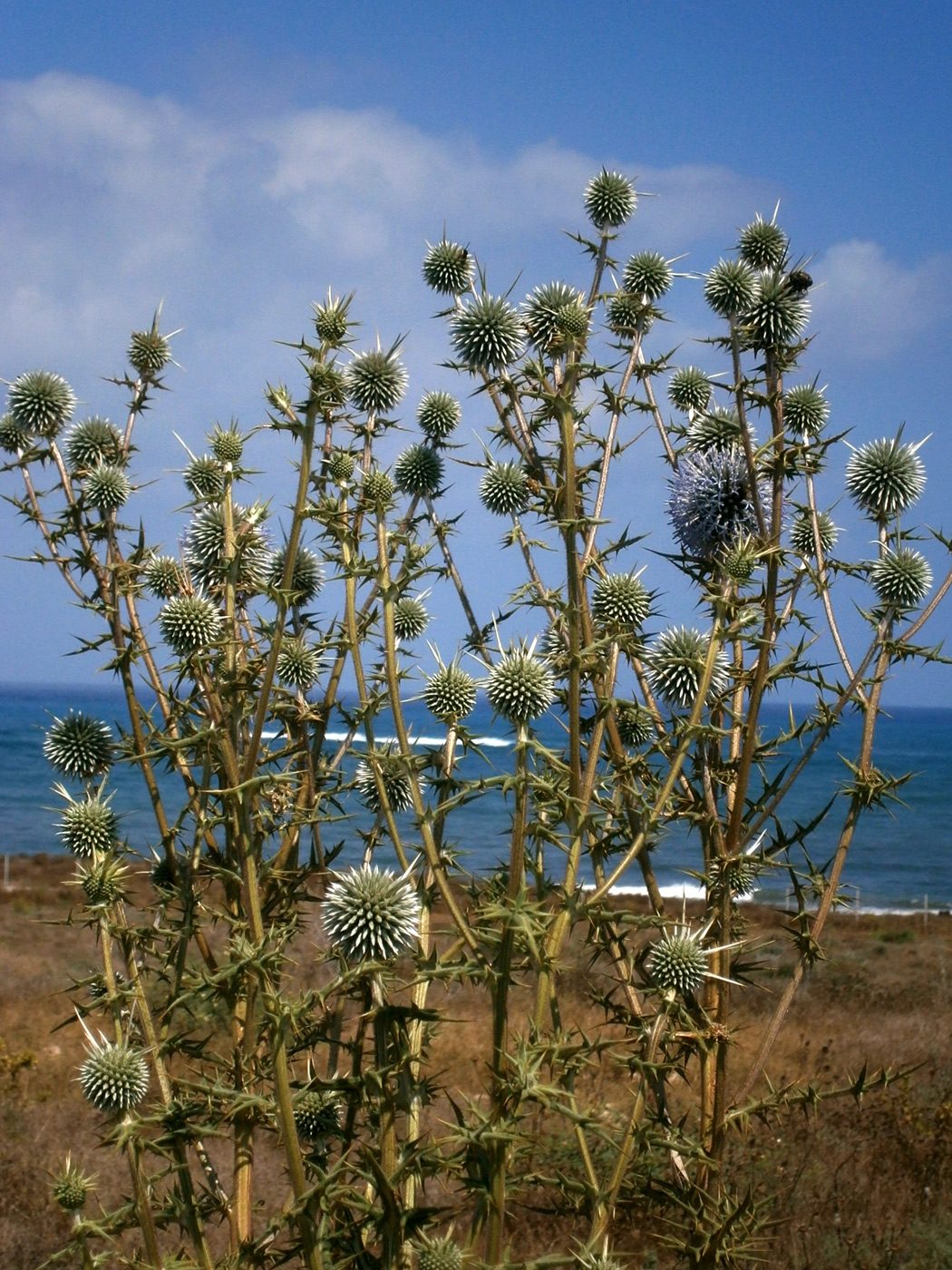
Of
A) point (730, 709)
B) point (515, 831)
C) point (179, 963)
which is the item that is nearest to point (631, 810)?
point (515, 831)

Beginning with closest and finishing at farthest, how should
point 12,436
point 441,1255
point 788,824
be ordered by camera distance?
point 441,1255
point 12,436
point 788,824

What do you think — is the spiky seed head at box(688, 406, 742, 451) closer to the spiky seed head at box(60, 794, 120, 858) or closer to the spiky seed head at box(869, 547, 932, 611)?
the spiky seed head at box(869, 547, 932, 611)

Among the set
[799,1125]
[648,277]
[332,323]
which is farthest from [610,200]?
[799,1125]

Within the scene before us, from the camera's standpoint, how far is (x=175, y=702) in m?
3.51

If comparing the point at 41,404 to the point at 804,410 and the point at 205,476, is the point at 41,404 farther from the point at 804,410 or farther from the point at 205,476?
the point at 804,410

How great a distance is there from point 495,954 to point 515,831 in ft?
1.22

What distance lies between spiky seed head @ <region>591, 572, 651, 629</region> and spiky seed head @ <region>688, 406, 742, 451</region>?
2.20 ft

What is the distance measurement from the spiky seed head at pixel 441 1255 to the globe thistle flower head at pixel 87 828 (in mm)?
1496

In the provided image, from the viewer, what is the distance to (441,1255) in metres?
2.73

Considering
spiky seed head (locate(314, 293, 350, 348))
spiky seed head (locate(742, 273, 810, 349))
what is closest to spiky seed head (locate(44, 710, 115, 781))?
spiky seed head (locate(314, 293, 350, 348))

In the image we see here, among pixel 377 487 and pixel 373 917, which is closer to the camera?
pixel 373 917

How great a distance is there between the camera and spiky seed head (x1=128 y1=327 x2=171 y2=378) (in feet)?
14.2

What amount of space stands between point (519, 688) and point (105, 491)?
1.62 m

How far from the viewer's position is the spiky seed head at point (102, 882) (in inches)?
127
